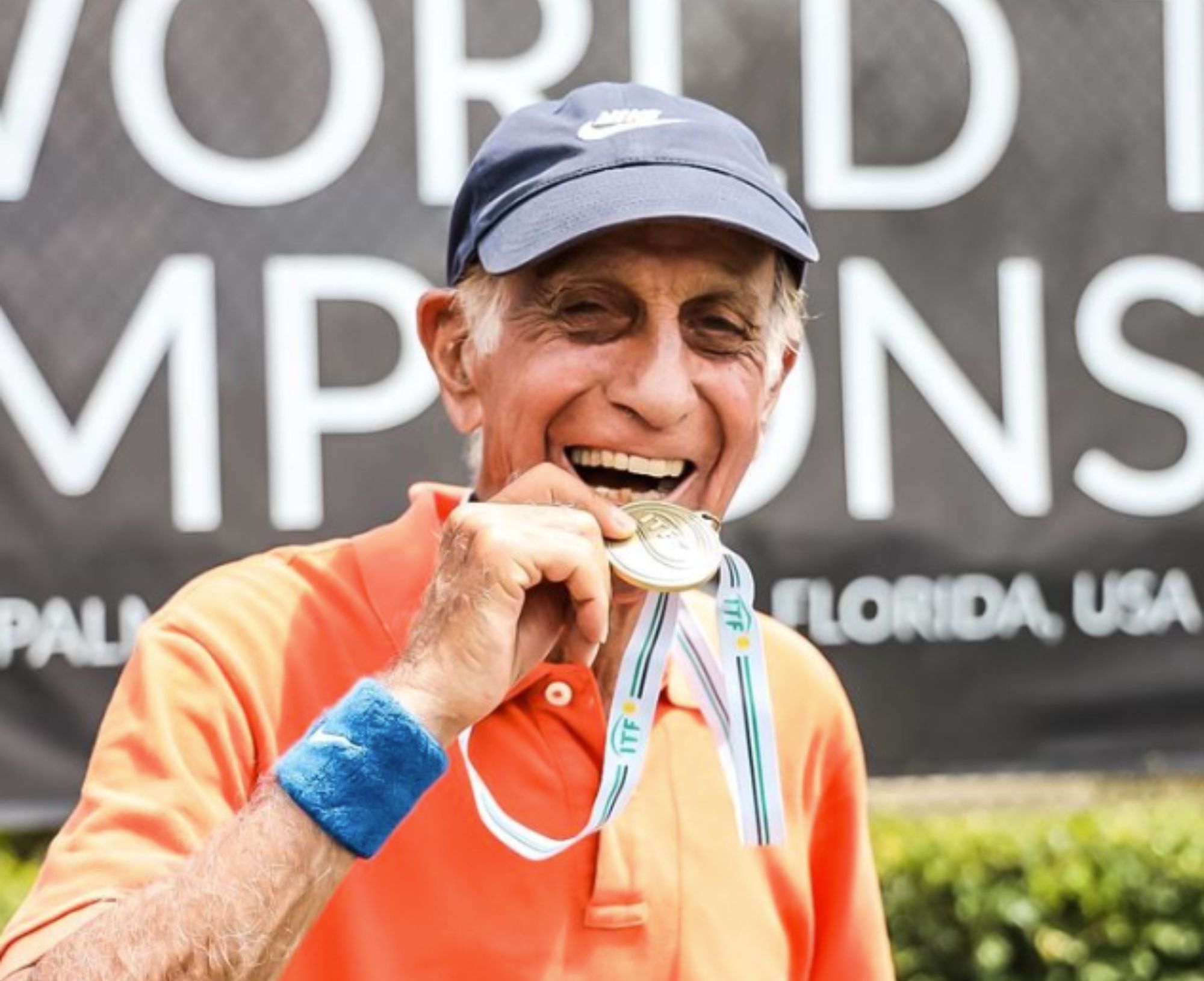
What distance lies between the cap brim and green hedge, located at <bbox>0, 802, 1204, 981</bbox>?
2.41 m

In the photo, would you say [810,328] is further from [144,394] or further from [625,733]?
[625,733]

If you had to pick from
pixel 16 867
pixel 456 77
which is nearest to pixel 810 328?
pixel 456 77

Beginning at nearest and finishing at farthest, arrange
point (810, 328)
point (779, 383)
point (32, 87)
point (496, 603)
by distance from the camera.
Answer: point (496, 603), point (779, 383), point (32, 87), point (810, 328)

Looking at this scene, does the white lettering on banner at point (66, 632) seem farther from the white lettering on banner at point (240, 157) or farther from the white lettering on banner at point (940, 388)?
the white lettering on banner at point (940, 388)

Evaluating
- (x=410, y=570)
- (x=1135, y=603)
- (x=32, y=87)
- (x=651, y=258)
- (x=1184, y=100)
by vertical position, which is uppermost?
(x=32, y=87)

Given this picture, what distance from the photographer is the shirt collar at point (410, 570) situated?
1768 mm

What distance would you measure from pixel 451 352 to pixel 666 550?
A: 439 mm

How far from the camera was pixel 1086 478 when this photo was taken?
315 centimetres

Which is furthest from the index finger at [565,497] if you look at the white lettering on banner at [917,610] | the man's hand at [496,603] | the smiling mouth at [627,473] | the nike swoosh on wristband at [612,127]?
the white lettering on banner at [917,610]

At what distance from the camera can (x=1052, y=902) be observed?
12.4 feet

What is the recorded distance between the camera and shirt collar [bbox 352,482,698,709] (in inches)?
69.6

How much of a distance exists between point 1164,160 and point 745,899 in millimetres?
1894

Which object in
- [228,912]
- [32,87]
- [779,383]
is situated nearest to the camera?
[228,912]

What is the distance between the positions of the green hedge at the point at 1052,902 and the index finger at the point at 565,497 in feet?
8.15
